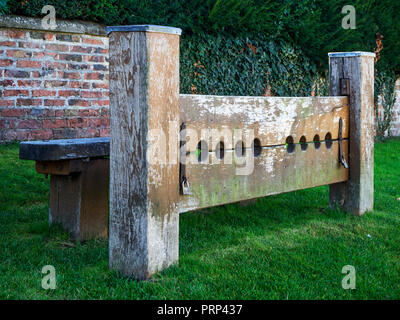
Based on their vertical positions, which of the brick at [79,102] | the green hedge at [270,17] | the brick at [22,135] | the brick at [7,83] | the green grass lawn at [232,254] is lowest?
the green grass lawn at [232,254]

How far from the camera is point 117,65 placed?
2.75 m

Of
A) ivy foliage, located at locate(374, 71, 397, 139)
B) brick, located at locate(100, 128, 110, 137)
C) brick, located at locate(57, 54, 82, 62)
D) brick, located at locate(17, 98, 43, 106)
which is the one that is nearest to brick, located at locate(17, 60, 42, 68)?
brick, located at locate(57, 54, 82, 62)

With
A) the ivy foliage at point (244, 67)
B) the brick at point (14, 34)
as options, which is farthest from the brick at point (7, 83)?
the ivy foliage at point (244, 67)

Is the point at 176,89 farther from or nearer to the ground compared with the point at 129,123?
farther from the ground

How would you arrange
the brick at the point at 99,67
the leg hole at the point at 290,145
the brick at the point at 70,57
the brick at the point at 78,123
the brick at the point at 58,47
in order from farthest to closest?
the brick at the point at 99,67 < the brick at the point at 78,123 < the brick at the point at 70,57 < the brick at the point at 58,47 < the leg hole at the point at 290,145

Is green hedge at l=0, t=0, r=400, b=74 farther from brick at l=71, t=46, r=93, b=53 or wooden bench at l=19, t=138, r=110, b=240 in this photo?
wooden bench at l=19, t=138, r=110, b=240

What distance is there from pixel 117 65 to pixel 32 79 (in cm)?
327

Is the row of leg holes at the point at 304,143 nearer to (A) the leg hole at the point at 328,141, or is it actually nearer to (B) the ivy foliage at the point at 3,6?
(A) the leg hole at the point at 328,141

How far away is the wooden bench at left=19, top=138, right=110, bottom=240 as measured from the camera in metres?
3.28

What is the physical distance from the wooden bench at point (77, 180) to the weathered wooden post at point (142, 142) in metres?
0.62

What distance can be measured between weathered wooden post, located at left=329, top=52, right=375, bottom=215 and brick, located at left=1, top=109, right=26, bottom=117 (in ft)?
10.9

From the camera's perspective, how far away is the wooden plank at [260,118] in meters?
3.10
